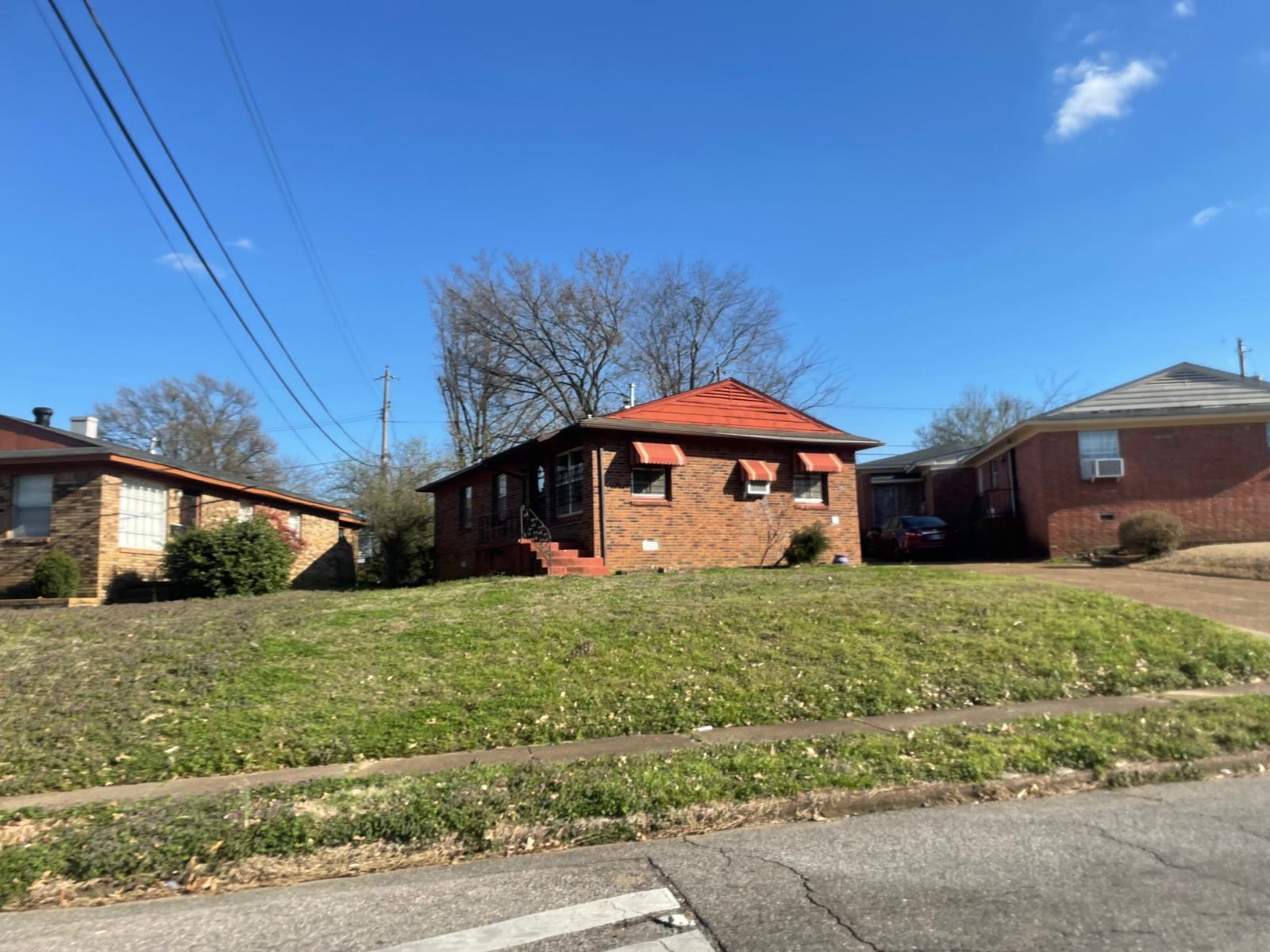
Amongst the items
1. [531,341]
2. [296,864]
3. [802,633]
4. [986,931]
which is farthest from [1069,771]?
[531,341]

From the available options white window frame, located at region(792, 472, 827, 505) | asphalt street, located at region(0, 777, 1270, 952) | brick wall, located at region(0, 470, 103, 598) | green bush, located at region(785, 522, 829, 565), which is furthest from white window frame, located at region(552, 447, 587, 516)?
asphalt street, located at region(0, 777, 1270, 952)

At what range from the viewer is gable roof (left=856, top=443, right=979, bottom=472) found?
1253 inches

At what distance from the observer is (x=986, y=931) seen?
12.5ft

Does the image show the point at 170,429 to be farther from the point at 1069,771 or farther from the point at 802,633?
the point at 1069,771

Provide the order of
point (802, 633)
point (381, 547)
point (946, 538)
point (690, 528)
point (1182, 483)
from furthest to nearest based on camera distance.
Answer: point (381, 547) → point (946, 538) → point (1182, 483) → point (690, 528) → point (802, 633)

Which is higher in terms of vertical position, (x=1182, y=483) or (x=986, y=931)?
(x=1182, y=483)

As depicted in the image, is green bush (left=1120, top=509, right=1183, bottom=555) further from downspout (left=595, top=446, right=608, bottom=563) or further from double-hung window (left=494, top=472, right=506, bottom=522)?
double-hung window (left=494, top=472, right=506, bottom=522)

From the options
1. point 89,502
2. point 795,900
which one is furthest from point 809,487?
point 795,900

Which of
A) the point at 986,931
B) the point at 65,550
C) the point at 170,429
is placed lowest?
the point at 986,931

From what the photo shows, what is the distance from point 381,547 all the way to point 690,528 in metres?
14.1

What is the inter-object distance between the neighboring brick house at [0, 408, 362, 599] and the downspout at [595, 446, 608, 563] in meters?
7.90

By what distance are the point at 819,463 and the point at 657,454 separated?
4.40 meters

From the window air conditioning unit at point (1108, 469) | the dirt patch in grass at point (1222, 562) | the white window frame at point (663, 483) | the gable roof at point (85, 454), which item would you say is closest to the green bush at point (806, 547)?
the white window frame at point (663, 483)

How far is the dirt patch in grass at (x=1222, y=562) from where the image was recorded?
1738cm
